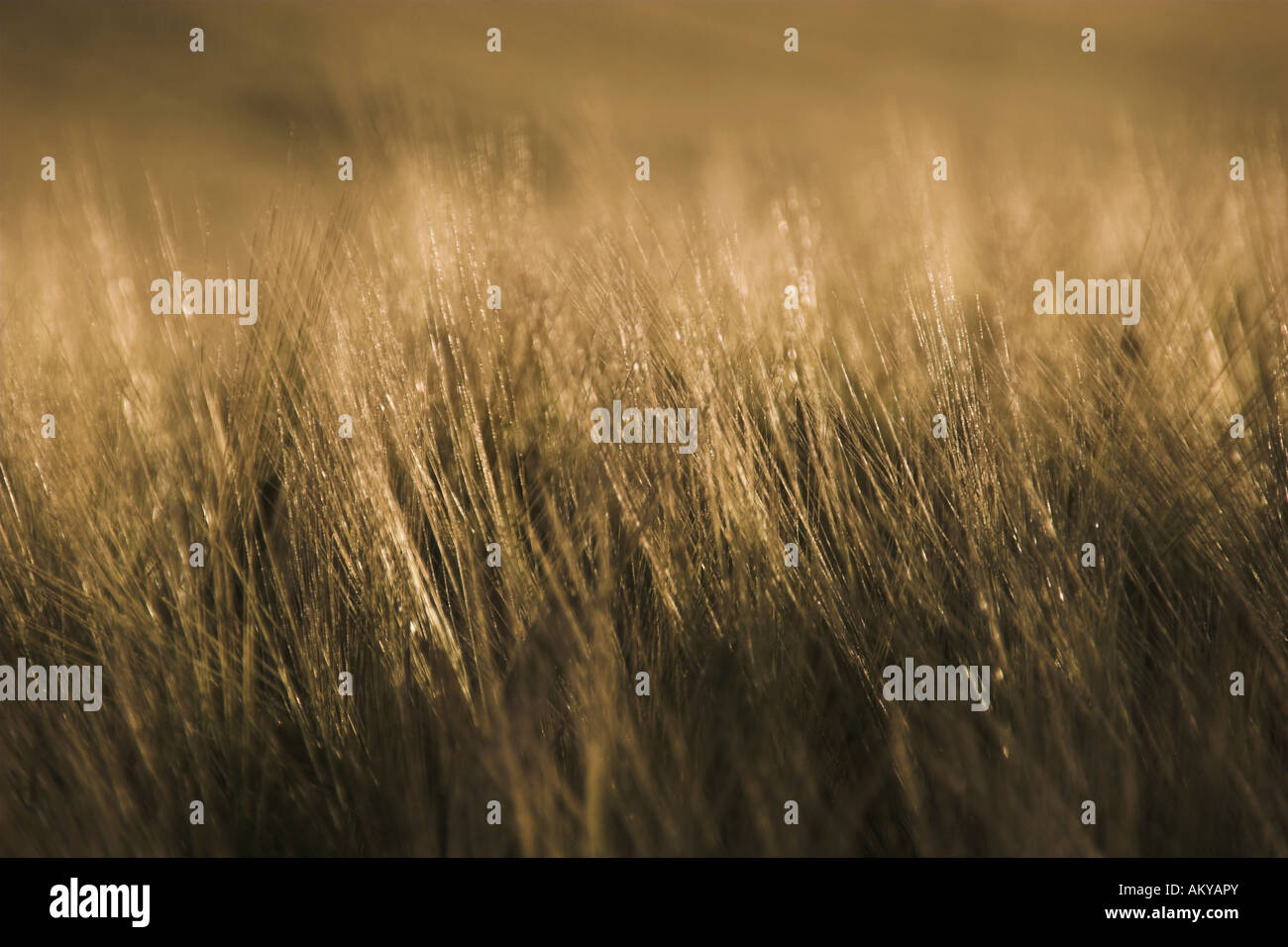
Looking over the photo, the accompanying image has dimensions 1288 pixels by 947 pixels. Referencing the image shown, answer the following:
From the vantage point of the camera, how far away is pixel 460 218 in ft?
6.94

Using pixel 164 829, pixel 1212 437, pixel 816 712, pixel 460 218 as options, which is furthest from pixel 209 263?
pixel 1212 437

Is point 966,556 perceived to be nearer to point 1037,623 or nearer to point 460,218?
point 1037,623

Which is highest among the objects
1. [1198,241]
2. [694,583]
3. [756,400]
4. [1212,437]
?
[1198,241]

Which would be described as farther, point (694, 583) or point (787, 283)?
point (787, 283)

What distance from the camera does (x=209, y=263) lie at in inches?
82.2

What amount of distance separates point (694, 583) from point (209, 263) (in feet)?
Result: 4.08

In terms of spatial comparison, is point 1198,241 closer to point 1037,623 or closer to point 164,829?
point 1037,623
